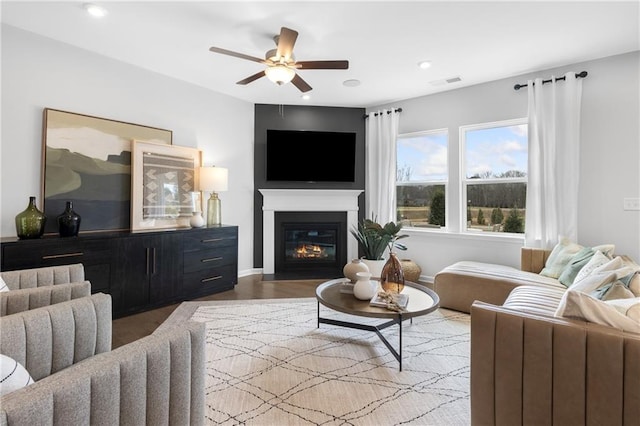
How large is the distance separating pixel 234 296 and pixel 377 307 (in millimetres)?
2202

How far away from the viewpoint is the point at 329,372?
213 cm

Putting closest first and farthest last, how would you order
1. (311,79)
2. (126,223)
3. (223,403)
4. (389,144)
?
(223,403), (126,223), (311,79), (389,144)

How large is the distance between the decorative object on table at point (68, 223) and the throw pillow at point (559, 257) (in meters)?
4.76

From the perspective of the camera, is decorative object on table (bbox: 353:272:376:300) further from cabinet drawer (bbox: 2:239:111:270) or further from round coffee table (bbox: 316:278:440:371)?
cabinet drawer (bbox: 2:239:111:270)

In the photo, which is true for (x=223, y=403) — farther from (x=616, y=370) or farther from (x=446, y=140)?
(x=446, y=140)

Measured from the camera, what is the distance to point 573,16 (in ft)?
8.46

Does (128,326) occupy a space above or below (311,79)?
below

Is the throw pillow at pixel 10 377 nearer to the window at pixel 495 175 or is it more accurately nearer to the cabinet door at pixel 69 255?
the cabinet door at pixel 69 255

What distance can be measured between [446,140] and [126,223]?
14.6 feet

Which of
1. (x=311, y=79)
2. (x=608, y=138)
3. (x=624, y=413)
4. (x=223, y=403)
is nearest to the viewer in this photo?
(x=624, y=413)

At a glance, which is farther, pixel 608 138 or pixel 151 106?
pixel 151 106

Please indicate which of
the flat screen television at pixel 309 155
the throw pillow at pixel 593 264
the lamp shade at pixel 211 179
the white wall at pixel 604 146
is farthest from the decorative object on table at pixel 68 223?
the white wall at pixel 604 146

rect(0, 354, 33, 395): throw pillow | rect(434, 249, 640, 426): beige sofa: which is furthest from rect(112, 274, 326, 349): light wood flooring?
rect(434, 249, 640, 426): beige sofa

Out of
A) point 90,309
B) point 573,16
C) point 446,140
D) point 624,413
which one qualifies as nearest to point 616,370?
point 624,413
